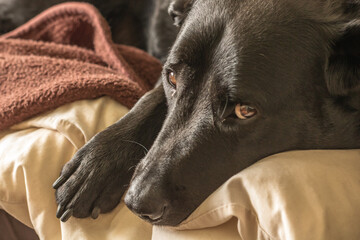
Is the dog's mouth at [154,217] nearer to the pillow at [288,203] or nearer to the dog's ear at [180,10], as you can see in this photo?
the pillow at [288,203]

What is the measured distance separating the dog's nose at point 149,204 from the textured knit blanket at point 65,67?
49cm

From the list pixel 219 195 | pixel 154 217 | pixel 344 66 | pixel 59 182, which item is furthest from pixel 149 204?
pixel 344 66

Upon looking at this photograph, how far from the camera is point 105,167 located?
4.07ft

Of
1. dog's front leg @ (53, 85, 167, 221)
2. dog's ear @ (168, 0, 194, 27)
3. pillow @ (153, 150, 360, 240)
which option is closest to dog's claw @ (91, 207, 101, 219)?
dog's front leg @ (53, 85, 167, 221)

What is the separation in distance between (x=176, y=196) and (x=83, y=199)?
0.28 metres

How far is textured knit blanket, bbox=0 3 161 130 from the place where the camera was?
4.49 ft

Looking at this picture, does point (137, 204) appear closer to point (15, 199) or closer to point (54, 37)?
point (15, 199)

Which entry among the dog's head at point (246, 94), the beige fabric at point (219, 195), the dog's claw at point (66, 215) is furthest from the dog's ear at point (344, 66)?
the dog's claw at point (66, 215)

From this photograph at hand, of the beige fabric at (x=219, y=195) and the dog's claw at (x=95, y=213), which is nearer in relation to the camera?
the beige fabric at (x=219, y=195)

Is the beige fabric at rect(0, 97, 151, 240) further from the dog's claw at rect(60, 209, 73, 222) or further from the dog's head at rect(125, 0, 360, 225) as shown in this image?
the dog's head at rect(125, 0, 360, 225)

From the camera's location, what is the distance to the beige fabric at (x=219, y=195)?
87cm

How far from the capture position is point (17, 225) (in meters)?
1.28

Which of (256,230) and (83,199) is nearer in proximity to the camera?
(256,230)

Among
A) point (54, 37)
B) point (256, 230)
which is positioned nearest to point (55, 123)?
point (256, 230)
